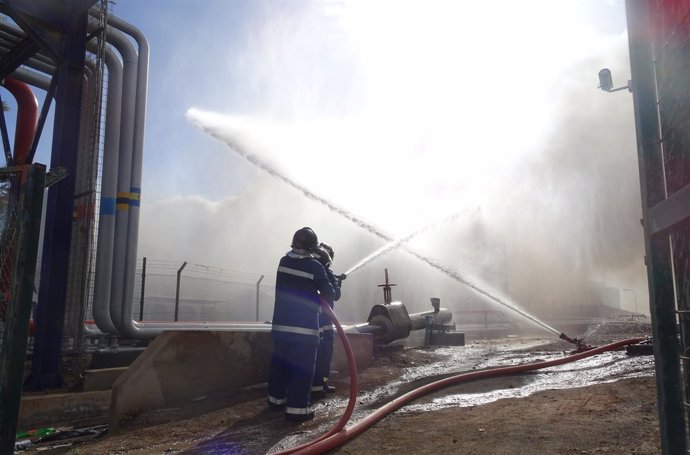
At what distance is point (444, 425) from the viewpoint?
413 cm

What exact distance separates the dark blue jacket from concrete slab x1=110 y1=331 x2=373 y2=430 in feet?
3.59

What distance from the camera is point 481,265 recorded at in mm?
29391

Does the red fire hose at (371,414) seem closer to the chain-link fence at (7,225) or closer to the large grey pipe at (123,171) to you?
the chain-link fence at (7,225)

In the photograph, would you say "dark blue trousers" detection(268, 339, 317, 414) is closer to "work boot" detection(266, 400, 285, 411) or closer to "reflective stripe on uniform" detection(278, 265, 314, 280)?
"work boot" detection(266, 400, 285, 411)

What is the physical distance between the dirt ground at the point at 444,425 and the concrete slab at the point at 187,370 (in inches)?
7.5

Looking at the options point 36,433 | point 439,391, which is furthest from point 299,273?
point 36,433

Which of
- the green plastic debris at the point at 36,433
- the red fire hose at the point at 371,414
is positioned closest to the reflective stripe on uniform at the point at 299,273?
the red fire hose at the point at 371,414

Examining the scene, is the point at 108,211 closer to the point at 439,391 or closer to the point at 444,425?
the point at 439,391

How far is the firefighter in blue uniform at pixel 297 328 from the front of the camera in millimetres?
4730

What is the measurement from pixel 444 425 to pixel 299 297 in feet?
5.90

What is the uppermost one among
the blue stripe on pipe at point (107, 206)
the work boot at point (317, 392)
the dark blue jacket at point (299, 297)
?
the blue stripe on pipe at point (107, 206)

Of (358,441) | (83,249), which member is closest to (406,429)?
(358,441)

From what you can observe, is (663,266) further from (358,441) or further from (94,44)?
(94,44)

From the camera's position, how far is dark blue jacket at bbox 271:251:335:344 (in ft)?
16.0
